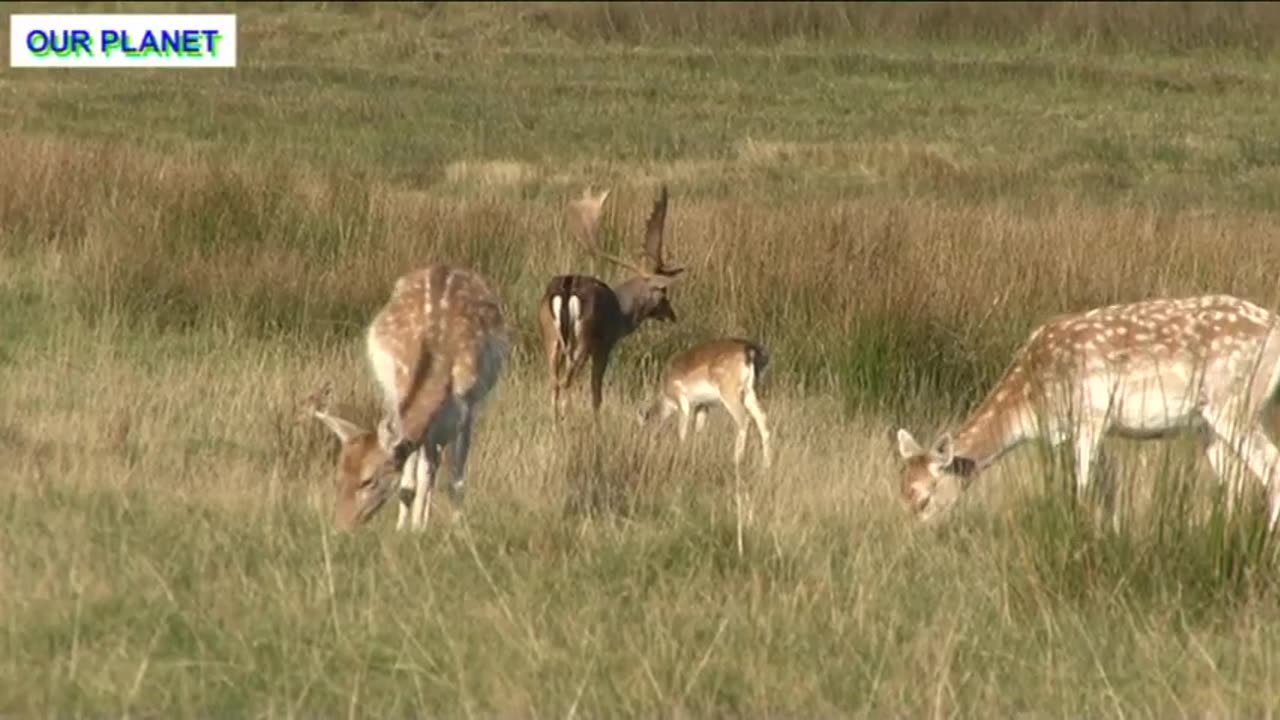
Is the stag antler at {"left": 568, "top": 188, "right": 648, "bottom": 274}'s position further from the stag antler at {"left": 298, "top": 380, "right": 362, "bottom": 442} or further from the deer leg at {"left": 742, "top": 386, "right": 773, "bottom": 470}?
the stag antler at {"left": 298, "top": 380, "right": 362, "bottom": 442}

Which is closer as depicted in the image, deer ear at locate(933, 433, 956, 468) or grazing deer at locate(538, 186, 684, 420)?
deer ear at locate(933, 433, 956, 468)

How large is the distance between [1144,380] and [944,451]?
0.98 metres

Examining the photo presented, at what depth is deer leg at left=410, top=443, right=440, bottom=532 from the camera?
920cm

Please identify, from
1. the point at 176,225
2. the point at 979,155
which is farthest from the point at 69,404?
the point at 979,155

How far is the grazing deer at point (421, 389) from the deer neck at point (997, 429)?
6.64ft

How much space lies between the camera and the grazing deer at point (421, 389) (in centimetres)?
915

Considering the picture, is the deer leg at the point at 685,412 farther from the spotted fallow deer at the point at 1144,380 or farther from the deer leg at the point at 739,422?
the spotted fallow deer at the point at 1144,380

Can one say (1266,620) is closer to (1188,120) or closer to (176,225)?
(176,225)

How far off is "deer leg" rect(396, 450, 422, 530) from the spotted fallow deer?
2.09m

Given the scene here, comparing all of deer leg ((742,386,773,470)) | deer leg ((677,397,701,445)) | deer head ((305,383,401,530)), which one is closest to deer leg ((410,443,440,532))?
deer head ((305,383,401,530))

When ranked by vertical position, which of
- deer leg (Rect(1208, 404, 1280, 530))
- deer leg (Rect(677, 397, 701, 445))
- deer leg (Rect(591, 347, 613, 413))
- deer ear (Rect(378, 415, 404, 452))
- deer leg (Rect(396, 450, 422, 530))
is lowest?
deer leg (Rect(677, 397, 701, 445))

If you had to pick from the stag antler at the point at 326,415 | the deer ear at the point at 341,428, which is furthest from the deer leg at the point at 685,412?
the deer ear at the point at 341,428

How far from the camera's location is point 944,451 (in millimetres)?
10234

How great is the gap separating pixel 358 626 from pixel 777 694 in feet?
4.33
